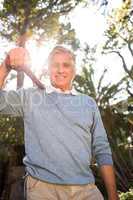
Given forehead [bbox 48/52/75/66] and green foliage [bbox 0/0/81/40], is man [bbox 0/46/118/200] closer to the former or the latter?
forehead [bbox 48/52/75/66]

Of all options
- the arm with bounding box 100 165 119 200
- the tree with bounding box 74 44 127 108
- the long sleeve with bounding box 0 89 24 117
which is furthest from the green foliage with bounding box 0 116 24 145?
the arm with bounding box 100 165 119 200

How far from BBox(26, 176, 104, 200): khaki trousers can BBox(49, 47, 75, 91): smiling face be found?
1.98ft

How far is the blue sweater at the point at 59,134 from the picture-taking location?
8.87ft

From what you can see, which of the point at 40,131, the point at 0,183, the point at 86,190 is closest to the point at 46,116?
the point at 40,131

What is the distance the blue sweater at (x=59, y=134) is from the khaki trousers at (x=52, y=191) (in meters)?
0.03

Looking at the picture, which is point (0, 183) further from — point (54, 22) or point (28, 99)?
point (54, 22)

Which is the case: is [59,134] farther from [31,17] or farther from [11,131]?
[31,17]

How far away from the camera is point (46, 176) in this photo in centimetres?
269

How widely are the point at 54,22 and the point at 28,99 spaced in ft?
86.0

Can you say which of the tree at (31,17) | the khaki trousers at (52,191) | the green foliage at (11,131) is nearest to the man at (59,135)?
the khaki trousers at (52,191)

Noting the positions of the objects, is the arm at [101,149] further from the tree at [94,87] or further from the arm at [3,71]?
the tree at [94,87]

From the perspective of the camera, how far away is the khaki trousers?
104 inches

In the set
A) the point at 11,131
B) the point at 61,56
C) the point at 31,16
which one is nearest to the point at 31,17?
the point at 31,16

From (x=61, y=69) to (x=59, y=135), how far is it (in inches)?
16.4
